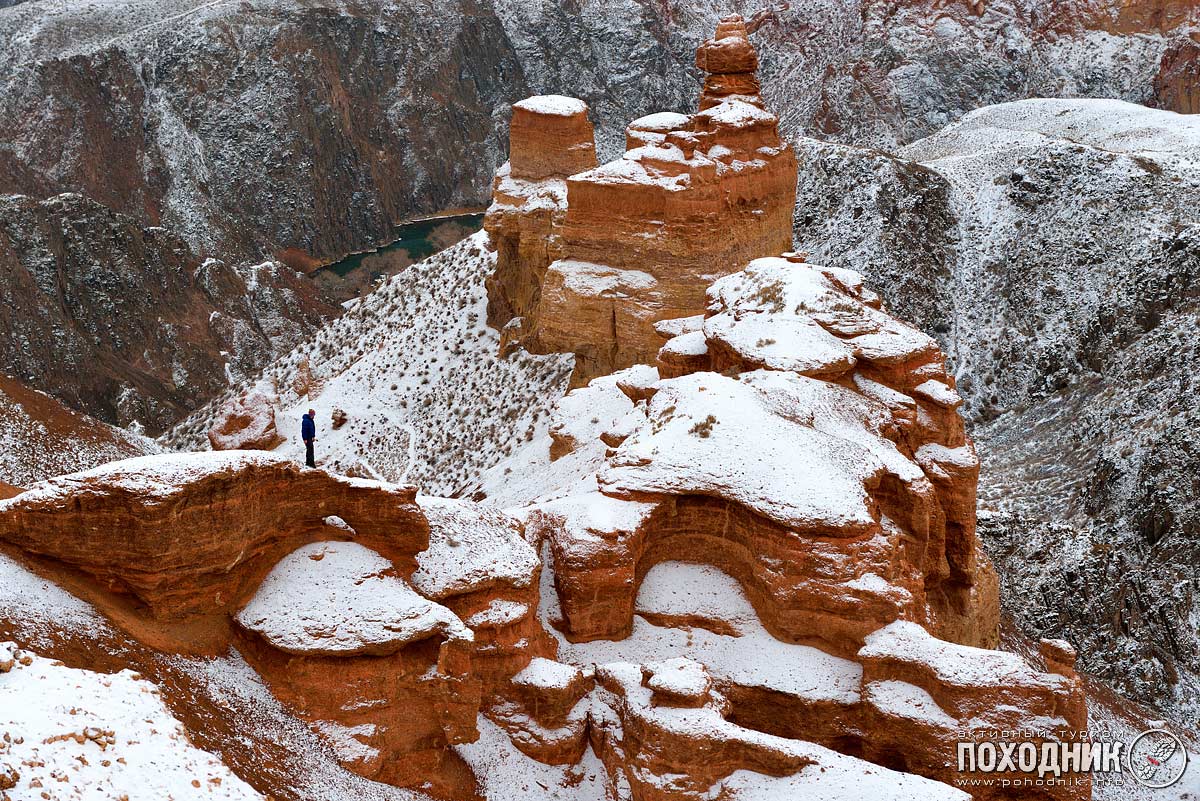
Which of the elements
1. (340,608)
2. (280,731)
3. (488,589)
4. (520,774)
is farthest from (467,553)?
(280,731)

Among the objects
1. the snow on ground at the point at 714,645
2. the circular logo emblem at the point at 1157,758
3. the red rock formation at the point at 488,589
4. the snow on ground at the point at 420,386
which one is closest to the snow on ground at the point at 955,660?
the snow on ground at the point at 714,645

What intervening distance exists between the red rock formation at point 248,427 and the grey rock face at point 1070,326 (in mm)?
26667

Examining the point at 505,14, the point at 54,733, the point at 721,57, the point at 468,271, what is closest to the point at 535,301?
the point at 468,271

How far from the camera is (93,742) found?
12977 mm

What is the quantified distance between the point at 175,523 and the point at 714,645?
30.0ft

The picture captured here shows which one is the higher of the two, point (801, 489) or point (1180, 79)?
point (801, 489)

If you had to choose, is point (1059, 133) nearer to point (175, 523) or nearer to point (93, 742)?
point (175, 523)

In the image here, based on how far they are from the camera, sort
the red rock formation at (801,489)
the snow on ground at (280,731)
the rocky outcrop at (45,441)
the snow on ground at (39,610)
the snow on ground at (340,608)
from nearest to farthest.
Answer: the snow on ground at (39,610) → the snow on ground at (280,731) → the snow on ground at (340,608) → the red rock formation at (801,489) → the rocky outcrop at (45,441)

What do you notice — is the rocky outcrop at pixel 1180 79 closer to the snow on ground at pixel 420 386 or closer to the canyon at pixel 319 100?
the canyon at pixel 319 100

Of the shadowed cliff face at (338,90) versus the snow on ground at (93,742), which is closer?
the snow on ground at (93,742)

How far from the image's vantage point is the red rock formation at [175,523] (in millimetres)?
15875

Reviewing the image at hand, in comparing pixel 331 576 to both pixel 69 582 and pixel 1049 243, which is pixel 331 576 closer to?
pixel 69 582

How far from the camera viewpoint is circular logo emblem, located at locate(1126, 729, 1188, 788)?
88.4 ft

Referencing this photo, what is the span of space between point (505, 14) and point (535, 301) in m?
114
